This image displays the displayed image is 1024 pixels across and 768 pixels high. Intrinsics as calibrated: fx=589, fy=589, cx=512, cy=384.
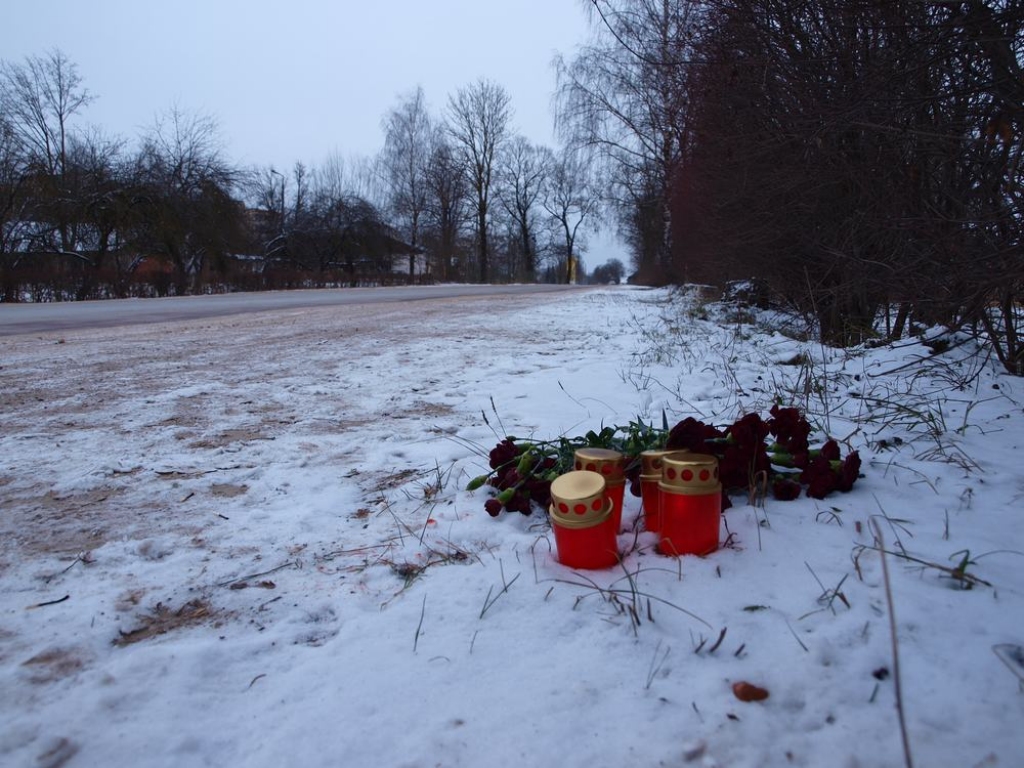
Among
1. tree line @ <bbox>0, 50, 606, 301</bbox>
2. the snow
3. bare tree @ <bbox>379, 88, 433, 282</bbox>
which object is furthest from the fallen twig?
bare tree @ <bbox>379, 88, 433, 282</bbox>

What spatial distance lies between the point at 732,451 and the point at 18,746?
169 cm

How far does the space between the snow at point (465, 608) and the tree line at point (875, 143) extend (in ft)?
2.18

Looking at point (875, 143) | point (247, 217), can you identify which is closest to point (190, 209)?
point (247, 217)

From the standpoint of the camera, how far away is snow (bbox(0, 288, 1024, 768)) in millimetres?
995

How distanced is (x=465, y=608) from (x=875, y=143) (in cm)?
339

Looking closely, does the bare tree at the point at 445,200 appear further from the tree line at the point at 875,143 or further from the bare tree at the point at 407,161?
the tree line at the point at 875,143

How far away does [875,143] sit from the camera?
325 centimetres

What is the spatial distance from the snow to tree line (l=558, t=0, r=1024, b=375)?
2.18 feet

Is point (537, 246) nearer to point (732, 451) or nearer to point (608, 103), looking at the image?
point (608, 103)

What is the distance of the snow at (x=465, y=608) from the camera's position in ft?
3.26

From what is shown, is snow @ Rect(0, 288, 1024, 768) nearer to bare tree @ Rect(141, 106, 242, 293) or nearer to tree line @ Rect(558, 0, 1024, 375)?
tree line @ Rect(558, 0, 1024, 375)

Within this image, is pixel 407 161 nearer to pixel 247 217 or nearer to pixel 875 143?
pixel 247 217

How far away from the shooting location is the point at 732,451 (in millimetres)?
1716

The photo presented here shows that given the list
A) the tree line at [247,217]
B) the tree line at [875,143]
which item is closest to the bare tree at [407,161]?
the tree line at [247,217]
